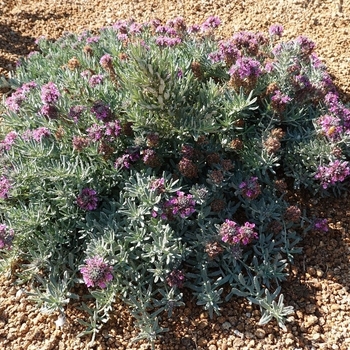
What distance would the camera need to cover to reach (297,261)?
3422 mm

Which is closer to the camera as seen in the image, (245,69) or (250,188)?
(250,188)

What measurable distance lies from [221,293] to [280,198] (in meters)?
0.89

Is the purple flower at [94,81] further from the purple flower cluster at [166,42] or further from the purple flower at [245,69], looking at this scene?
the purple flower at [245,69]

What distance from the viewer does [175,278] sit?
3.08 meters

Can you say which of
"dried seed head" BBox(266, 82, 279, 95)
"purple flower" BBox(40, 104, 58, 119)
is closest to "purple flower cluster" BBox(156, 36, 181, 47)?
"dried seed head" BBox(266, 82, 279, 95)

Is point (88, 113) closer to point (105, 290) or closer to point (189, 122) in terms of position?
point (189, 122)

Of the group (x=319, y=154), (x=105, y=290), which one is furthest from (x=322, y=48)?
(x=105, y=290)

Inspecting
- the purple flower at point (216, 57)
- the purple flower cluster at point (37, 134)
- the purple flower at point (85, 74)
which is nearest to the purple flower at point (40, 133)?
the purple flower cluster at point (37, 134)

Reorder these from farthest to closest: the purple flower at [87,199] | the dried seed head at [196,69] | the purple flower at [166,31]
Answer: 1. the purple flower at [166,31]
2. the dried seed head at [196,69]
3. the purple flower at [87,199]

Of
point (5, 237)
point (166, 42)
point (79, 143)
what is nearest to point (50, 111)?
point (79, 143)

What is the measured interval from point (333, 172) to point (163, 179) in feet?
4.35

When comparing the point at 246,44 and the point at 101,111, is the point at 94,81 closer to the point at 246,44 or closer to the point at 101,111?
the point at 101,111

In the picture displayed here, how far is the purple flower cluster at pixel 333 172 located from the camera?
11.2ft

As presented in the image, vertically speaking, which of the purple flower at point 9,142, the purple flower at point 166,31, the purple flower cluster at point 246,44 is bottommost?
the purple flower at point 9,142
